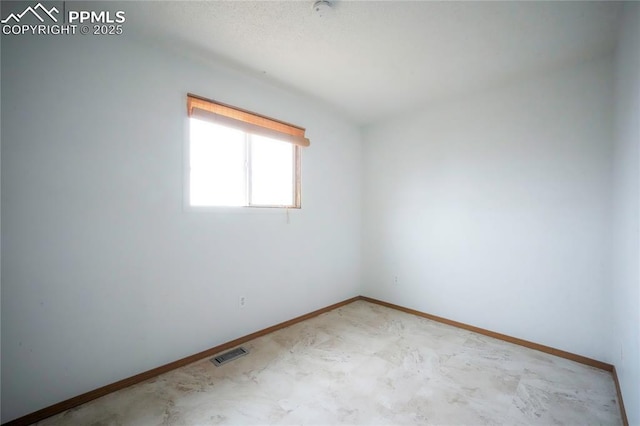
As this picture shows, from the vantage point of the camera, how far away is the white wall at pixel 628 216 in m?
1.46

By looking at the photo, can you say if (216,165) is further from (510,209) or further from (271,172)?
(510,209)

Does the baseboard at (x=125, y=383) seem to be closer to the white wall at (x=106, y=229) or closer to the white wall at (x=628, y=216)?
the white wall at (x=106, y=229)

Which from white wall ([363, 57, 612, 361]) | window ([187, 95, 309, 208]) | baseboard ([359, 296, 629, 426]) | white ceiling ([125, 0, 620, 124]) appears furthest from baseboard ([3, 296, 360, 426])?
white ceiling ([125, 0, 620, 124])

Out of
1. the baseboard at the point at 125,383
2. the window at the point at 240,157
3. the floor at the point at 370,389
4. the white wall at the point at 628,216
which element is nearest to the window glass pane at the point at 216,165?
the window at the point at 240,157

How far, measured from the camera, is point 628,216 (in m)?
1.70

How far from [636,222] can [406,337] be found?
2049 millimetres

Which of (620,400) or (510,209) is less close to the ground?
(510,209)

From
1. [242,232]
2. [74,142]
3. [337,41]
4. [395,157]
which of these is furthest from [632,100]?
[74,142]

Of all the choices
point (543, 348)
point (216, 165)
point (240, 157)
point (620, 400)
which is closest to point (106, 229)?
point (216, 165)

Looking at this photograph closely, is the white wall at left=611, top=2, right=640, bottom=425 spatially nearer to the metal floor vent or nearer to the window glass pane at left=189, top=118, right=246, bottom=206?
the metal floor vent

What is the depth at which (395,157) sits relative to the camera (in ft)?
12.4

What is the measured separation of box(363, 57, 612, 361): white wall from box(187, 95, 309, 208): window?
1.52 metres

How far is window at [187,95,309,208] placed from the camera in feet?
8.08

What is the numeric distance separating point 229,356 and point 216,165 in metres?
1.80
